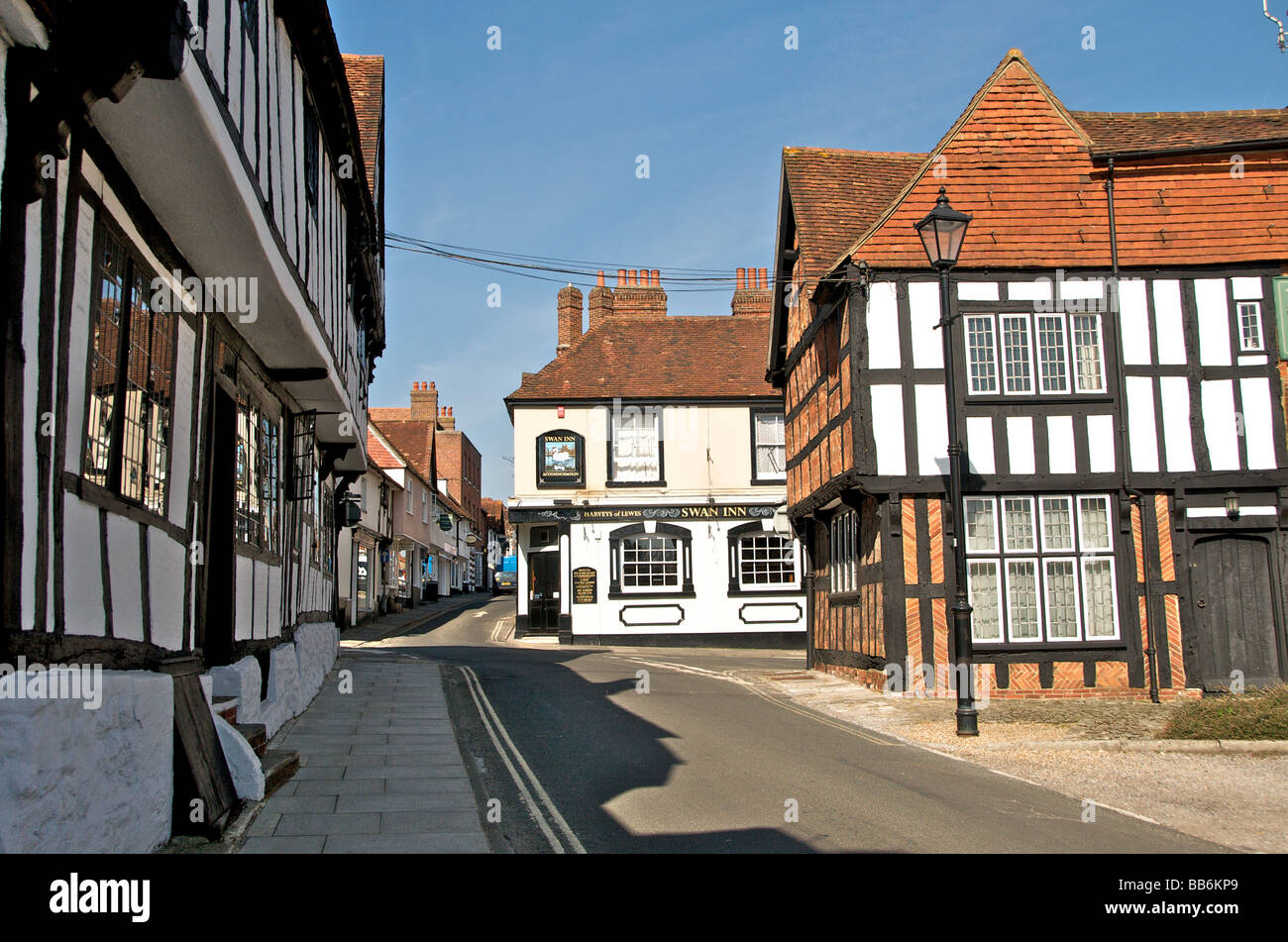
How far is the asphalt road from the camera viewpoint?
6840 mm

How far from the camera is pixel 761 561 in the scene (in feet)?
95.7

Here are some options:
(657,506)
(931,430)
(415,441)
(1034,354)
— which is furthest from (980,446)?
(415,441)

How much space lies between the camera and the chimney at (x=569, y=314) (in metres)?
33.5

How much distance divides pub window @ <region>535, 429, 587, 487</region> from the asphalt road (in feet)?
44.4

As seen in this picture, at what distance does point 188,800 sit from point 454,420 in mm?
61302

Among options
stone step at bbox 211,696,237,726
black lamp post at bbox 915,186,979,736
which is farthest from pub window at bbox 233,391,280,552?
black lamp post at bbox 915,186,979,736

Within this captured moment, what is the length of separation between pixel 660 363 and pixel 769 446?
3989 mm

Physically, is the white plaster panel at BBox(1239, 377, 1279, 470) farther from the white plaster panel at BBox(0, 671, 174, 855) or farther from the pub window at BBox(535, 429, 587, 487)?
the pub window at BBox(535, 429, 587, 487)

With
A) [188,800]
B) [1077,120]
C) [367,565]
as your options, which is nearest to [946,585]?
[1077,120]

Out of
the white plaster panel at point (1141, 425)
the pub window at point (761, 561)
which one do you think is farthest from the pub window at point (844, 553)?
the pub window at point (761, 561)

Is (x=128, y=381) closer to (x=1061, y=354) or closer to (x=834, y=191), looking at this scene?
(x=1061, y=354)

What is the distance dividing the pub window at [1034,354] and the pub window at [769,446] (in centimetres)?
1286

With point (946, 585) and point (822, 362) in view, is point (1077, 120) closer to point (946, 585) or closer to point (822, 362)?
point (822, 362)

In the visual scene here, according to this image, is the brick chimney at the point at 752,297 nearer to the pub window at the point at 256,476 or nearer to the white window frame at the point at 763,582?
the white window frame at the point at 763,582
